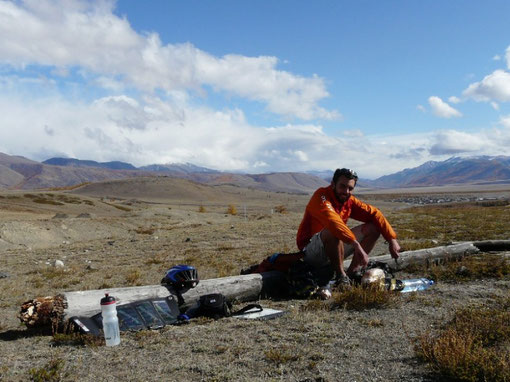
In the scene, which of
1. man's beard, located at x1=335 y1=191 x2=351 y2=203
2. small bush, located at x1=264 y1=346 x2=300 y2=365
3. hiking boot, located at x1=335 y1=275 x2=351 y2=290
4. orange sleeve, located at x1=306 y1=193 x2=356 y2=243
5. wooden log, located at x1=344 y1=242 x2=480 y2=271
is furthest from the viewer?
wooden log, located at x1=344 y1=242 x2=480 y2=271

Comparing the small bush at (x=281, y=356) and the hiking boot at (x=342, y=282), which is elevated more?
the hiking boot at (x=342, y=282)

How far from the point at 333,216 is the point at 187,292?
9.45 ft

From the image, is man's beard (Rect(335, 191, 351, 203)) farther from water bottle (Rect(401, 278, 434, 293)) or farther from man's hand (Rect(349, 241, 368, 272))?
water bottle (Rect(401, 278, 434, 293))

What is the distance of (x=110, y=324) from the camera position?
5.16 metres

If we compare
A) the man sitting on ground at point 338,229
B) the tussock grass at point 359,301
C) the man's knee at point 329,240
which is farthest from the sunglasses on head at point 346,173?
the tussock grass at point 359,301

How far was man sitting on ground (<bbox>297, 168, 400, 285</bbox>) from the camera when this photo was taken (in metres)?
6.83

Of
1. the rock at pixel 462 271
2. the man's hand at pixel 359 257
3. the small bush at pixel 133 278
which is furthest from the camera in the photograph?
the small bush at pixel 133 278

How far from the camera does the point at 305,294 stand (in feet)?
23.2

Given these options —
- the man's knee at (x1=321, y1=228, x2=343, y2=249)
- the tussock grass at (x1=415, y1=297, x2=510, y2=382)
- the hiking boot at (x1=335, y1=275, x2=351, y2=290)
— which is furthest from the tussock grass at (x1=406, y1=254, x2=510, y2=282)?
the tussock grass at (x1=415, y1=297, x2=510, y2=382)

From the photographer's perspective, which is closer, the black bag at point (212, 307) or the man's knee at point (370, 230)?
the black bag at point (212, 307)

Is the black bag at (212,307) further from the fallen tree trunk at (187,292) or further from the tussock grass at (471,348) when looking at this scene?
the tussock grass at (471,348)

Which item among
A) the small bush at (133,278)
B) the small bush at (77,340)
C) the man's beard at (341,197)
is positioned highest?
the man's beard at (341,197)

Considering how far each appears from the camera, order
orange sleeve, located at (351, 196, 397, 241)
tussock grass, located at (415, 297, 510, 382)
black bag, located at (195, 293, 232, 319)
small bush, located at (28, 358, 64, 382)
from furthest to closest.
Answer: orange sleeve, located at (351, 196, 397, 241) → black bag, located at (195, 293, 232, 319) → small bush, located at (28, 358, 64, 382) → tussock grass, located at (415, 297, 510, 382)

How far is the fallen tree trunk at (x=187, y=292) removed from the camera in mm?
5730
